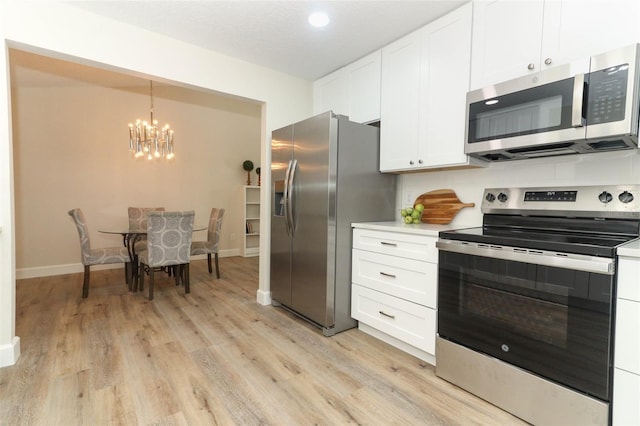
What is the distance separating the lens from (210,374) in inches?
79.5

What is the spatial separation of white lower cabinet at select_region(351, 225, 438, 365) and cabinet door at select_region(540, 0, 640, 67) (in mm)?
1219

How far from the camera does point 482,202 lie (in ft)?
7.24

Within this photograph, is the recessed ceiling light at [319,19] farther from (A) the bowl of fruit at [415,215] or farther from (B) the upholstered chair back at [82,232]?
(B) the upholstered chair back at [82,232]

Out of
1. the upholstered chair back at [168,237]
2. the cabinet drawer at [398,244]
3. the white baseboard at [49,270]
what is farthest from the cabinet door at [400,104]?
the white baseboard at [49,270]

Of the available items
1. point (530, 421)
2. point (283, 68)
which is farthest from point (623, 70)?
point (283, 68)

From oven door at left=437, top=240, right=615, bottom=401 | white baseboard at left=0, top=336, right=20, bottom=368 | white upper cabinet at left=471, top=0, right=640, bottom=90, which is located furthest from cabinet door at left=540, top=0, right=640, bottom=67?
white baseboard at left=0, top=336, right=20, bottom=368

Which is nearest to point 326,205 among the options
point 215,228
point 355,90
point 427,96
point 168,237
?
point 427,96

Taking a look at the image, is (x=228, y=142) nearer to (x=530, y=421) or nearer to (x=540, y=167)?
(x=540, y=167)

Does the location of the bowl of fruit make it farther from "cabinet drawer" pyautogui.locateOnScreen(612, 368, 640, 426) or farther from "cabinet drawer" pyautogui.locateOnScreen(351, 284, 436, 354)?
"cabinet drawer" pyautogui.locateOnScreen(612, 368, 640, 426)

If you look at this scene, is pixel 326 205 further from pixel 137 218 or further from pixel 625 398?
pixel 137 218

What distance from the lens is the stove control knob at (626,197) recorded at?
5.32 ft

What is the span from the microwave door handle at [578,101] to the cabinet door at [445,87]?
2.12 ft

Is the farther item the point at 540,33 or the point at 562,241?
the point at 540,33

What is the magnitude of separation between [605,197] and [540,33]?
0.97 m
